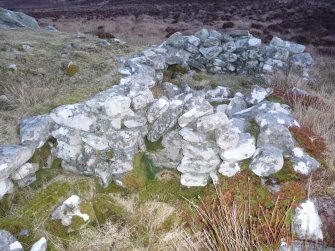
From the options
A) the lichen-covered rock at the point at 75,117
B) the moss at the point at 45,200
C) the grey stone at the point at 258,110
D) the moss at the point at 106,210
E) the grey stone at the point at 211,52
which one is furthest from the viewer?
the grey stone at the point at 211,52

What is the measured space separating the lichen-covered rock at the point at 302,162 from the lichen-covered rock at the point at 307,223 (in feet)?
1.53

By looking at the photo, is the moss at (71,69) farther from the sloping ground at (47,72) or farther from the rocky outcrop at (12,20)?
the rocky outcrop at (12,20)

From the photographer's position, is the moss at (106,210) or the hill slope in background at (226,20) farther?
the hill slope in background at (226,20)

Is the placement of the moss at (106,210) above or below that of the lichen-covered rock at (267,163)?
below

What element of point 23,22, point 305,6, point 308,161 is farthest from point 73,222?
point 305,6

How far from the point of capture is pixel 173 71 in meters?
8.72

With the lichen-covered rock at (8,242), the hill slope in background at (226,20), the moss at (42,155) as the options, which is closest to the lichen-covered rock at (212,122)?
the moss at (42,155)

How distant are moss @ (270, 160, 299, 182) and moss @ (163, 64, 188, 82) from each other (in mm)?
4302

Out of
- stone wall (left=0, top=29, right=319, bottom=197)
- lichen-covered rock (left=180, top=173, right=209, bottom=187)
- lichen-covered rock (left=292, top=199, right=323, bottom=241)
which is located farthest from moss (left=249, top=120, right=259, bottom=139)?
lichen-covered rock (left=292, top=199, right=323, bottom=241)

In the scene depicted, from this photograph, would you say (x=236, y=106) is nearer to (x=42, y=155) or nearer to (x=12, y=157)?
(x=42, y=155)

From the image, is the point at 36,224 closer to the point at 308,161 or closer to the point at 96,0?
the point at 308,161

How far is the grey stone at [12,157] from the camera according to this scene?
415 centimetres

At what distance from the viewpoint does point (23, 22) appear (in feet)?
51.2

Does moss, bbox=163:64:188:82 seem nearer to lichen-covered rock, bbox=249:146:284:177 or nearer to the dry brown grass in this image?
the dry brown grass
